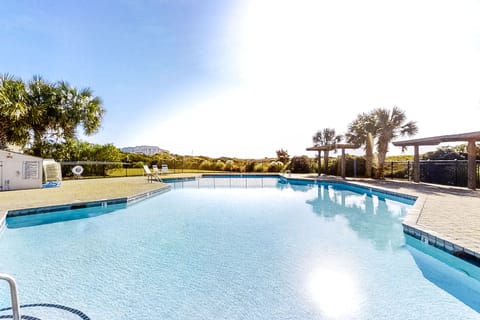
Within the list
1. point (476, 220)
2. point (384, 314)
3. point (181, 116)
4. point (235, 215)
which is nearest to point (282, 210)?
point (235, 215)

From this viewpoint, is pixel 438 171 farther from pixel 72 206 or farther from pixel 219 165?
pixel 219 165

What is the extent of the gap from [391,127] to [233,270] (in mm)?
13475

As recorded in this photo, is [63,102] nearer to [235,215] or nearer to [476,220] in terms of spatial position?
[235,215]

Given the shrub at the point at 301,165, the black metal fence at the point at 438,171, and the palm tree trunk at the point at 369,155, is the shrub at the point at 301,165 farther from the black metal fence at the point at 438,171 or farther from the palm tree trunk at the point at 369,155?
the black metal fence at the point at 438,171

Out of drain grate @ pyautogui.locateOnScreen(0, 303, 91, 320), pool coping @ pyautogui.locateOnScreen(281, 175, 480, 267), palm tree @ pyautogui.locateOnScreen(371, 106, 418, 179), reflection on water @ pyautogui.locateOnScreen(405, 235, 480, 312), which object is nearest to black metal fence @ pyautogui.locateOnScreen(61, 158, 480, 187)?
palm tree @ pyautogui.locateOnScreen(371, 106, 418, 179)

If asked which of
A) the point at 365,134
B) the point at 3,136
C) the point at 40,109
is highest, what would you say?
the point at 40,109

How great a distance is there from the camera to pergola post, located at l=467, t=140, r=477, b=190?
9.41m

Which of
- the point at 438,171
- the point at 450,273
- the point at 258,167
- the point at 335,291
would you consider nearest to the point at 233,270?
the point at 335,291

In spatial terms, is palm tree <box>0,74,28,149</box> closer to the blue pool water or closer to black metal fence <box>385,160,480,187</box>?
the blue pool water

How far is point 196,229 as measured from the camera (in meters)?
5.61

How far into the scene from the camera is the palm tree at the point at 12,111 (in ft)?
36.7

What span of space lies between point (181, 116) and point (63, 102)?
677 cm

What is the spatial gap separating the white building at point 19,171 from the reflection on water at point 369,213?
10.7 metres

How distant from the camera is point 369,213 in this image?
7.23 m
